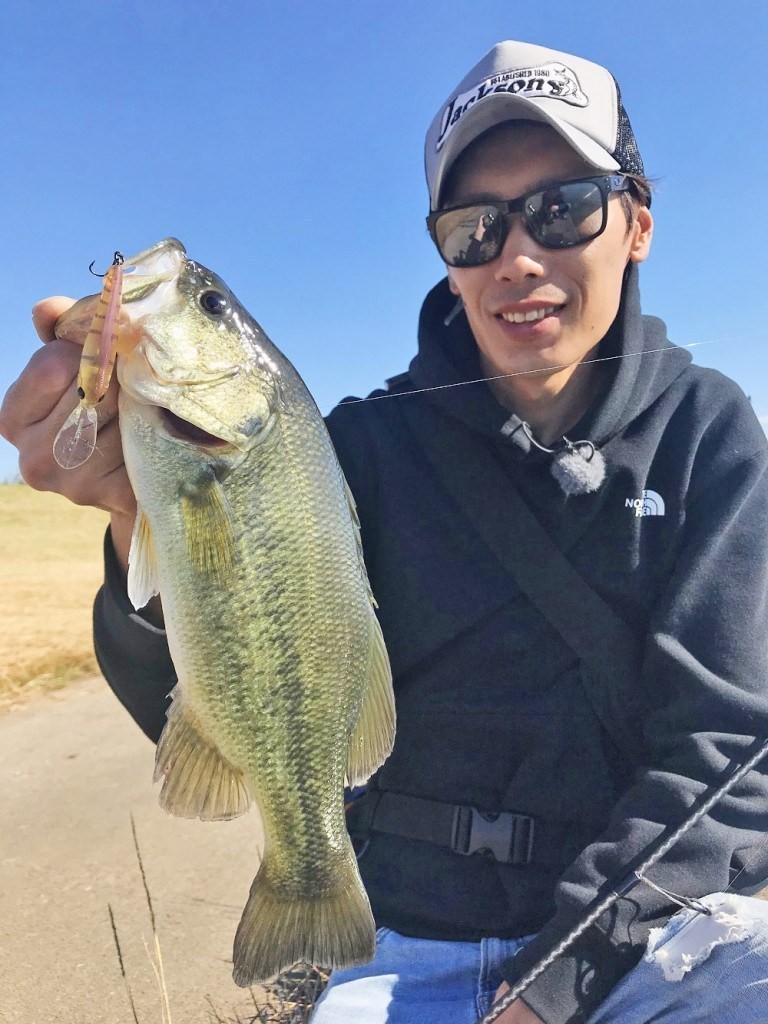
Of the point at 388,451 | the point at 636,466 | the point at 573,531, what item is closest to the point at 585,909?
the point at 573,531

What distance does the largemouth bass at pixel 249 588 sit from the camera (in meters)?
1.70

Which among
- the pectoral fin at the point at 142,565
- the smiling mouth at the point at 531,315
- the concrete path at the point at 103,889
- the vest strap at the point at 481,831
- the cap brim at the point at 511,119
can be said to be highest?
the cap brim at the point at 511,119

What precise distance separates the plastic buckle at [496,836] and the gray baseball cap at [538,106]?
193cm

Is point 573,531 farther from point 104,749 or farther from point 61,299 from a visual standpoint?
point 104,749

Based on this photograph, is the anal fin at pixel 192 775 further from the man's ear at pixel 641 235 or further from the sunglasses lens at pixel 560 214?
the man's ear at pixel 641 235

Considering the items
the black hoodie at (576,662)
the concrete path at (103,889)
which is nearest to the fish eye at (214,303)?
the black hoodie at (576,662)

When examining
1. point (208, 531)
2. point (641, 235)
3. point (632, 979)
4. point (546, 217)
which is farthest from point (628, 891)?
point (641, 235)

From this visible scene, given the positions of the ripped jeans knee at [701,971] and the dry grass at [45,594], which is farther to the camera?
the dry grass at [45,594]

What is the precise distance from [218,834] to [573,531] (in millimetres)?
2924

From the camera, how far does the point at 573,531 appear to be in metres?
2.33

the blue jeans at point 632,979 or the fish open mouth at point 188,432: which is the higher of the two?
the fish open mouth at point 188,432

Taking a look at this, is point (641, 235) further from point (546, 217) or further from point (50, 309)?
point (50, 309)

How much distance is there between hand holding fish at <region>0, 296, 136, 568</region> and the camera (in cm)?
170

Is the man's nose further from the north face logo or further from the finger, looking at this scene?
the finger
